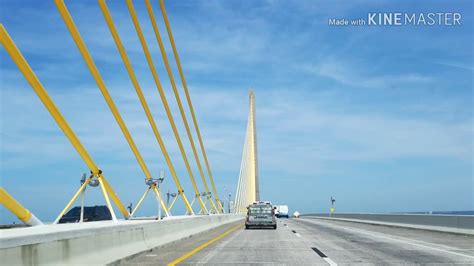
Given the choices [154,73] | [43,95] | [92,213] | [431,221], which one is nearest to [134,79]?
[154,73]

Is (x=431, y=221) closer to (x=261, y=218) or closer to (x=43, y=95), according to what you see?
(x=261, y=218)

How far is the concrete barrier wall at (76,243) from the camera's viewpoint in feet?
24.6

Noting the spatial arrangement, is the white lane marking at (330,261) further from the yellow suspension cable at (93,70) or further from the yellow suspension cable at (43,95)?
the yellow suspension cable at (93,70)

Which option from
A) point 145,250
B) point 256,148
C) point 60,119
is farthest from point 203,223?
point 256,148

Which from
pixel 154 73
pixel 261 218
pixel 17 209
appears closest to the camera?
pixel 17 209

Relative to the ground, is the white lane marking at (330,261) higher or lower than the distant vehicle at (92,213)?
lower

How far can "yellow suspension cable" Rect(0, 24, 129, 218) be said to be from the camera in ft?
34.6

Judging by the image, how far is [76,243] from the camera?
962 centimetres

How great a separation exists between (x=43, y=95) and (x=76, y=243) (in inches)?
160

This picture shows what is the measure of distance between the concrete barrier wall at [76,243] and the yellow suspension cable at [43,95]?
2.12 m

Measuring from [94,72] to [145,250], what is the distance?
5310 mm

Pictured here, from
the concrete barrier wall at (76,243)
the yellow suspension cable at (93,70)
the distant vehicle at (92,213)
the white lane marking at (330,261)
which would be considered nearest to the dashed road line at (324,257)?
the white lane marking at (330,261)

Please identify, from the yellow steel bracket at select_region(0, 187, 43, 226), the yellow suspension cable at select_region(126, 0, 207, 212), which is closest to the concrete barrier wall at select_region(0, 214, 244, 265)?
the yellow steel bracket at select_region(0, 187, 43, 226)

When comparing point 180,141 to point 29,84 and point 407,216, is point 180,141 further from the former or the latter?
point 407,216
